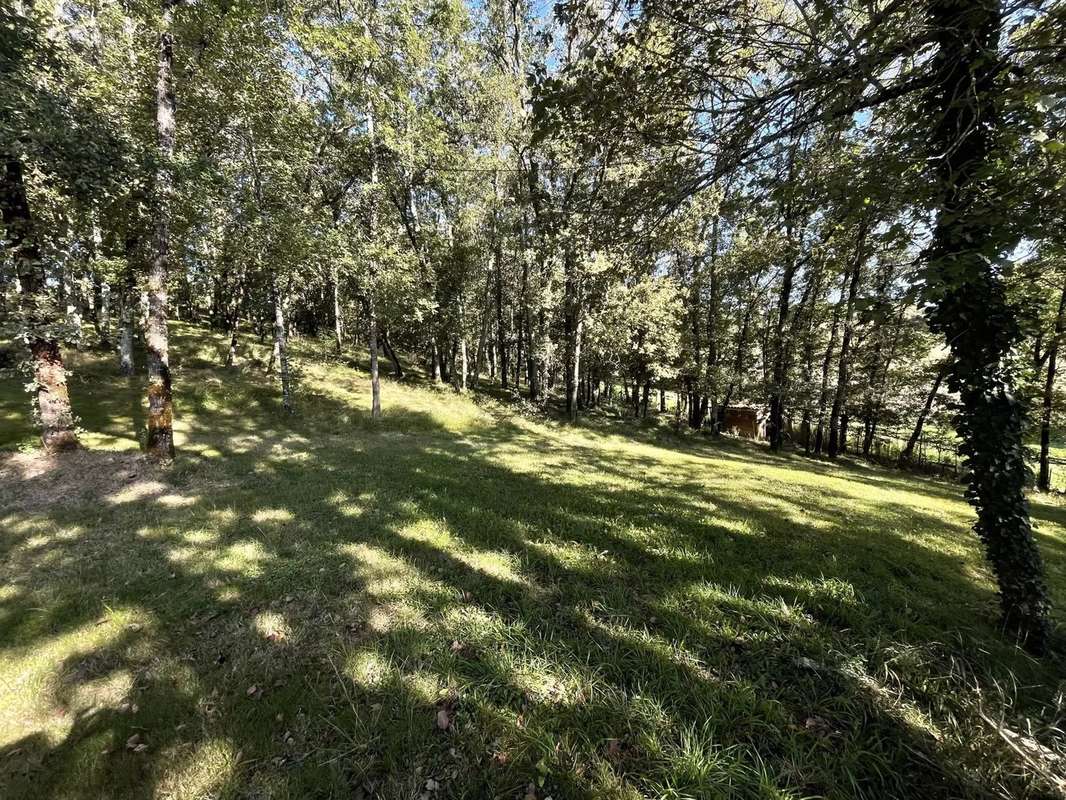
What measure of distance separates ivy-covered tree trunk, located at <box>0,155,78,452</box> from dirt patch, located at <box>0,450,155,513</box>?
55 cm

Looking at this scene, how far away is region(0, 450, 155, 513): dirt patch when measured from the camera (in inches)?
273

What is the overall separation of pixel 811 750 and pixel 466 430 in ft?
48.3

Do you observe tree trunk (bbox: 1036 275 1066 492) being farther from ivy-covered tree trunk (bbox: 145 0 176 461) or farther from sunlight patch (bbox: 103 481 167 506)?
ivy-covered tree trunk (bbox: 145 0 176 461)

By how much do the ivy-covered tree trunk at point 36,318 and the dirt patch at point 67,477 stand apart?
55 cm

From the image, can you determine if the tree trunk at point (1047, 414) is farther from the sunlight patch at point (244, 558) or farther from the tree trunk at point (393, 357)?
the tree trunk at point (393, 357)

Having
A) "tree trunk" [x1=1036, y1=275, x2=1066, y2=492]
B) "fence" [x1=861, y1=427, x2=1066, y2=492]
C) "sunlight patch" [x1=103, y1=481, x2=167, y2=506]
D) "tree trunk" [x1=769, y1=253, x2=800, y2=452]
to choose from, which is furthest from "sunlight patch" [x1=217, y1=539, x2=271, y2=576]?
"fence" [x1=861, y1=427, x2=1066, y2=492]

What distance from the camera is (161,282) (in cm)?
857

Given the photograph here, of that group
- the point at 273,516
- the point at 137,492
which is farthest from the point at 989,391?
the point at 137,492

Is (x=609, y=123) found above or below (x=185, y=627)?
above

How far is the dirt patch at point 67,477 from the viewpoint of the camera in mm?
6941

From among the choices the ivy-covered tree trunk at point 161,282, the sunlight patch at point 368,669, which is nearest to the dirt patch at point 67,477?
the ivy-covered tree trunk at point 161,282

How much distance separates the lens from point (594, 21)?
366cm

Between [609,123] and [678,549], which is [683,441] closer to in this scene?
[678,549]

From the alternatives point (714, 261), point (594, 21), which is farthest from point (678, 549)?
point (714, 261)
